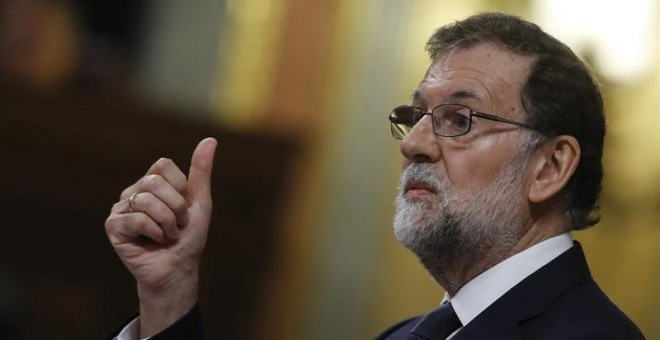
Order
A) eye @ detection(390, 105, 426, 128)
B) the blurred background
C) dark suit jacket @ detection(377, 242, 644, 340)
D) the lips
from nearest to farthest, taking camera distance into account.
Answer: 1. dark suit jacket @ detection(377, 242, 644, 340)
2. the lips
3. eye @ detection(390, 105, 426, 128)
4. the blurred background

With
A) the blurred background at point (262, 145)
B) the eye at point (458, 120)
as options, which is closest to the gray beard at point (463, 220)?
the eye at point (458, 120)

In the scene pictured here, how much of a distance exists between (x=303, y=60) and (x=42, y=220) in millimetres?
1980

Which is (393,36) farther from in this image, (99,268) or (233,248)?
(99,268)

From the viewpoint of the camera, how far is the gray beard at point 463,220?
2.40 metres

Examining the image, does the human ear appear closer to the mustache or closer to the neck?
the neck

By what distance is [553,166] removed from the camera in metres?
2.48

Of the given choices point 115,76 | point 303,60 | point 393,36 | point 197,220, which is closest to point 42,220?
point 115,76

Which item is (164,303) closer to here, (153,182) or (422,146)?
(153,182)

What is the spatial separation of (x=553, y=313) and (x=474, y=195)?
33 centimetres

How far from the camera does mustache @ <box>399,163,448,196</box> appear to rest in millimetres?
2410

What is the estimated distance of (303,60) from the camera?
23.8 ft

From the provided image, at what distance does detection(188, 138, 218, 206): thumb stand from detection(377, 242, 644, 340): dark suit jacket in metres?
0.66

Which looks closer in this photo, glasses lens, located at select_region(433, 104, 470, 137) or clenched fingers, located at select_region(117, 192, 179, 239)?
clenched fingers, located at select_region(117, 192, 179, 239)

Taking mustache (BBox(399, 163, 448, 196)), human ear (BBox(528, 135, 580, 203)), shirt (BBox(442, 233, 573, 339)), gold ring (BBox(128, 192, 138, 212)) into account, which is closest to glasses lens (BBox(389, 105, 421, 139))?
mustache (BBox(399, 163, 448, 196))
